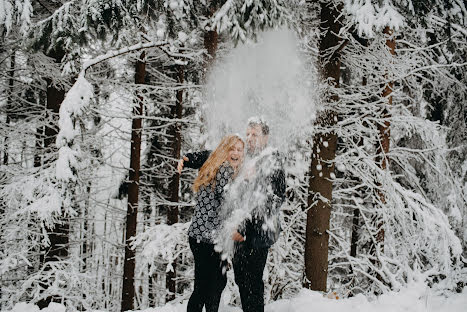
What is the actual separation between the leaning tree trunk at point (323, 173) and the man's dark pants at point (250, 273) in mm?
2234

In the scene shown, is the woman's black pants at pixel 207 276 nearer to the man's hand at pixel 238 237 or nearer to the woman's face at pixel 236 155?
the man's hand at pixel 238 237

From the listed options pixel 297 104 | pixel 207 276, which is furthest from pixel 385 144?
pixel 207 276

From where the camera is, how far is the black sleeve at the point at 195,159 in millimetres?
3297

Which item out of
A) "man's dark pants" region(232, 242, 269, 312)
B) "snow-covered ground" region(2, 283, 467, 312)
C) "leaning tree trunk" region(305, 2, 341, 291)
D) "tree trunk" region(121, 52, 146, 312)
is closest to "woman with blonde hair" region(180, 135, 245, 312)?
"man's dark pants" region(232, 242, 269, 312)

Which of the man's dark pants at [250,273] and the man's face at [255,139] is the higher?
the man's face at [255,139]

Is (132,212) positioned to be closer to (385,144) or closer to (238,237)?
(385,144)

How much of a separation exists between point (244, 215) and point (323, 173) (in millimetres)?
2336

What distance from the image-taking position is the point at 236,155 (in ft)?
9.98

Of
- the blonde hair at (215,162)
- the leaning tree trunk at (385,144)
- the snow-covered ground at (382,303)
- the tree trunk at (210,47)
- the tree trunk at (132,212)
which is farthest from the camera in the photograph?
the tree trunk at (132,212)

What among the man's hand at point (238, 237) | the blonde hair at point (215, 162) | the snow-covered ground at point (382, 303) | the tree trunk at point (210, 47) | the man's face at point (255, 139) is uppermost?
the tree trunk at point (210, 47)

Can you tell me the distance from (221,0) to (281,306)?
12.4ft

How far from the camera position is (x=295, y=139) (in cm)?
522

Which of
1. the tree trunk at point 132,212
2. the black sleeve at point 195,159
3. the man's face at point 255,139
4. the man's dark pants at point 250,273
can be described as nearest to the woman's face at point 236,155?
the man's face at point 255,139

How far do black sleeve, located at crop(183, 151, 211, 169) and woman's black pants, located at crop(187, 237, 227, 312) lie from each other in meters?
0.75
